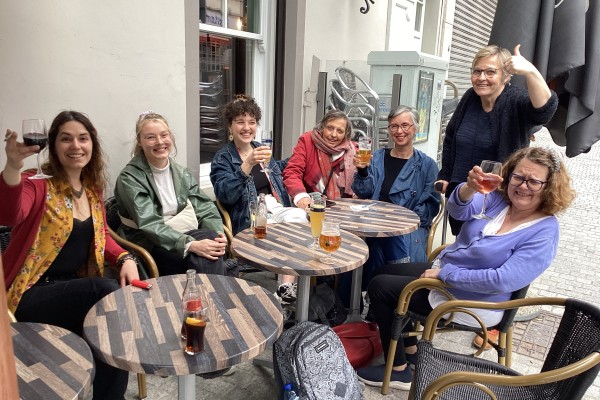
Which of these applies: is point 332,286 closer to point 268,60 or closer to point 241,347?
point 241,347

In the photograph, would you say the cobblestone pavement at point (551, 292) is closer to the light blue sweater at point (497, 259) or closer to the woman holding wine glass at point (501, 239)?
the woman holding wine glass at point (501, 239)

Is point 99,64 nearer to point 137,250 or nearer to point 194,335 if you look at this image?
point 137,250

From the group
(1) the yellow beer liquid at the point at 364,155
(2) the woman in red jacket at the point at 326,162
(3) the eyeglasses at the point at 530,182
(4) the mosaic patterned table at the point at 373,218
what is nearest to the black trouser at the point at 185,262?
(4) the mosaic patterned table at the point at 373,218

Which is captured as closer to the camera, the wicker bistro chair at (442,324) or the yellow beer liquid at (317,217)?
the wicker bistro chair at (442,324)

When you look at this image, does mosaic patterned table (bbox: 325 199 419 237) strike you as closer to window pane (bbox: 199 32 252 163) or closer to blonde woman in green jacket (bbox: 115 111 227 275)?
blonde woman in green jacket (bbox: 115 111 227 275)

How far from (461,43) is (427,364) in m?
9.38

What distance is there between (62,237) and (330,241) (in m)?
1.22

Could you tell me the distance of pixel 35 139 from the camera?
1.77 m

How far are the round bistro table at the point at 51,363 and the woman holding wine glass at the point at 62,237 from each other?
488 mm

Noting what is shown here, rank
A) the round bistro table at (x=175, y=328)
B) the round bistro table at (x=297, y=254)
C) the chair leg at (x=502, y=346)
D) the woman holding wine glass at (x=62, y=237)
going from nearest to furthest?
the round bistro table at (x=175, y=328), the woman holding wine glass at (x=62, y=237), the round bistro table at (x=297, y=254), the chair leg at (x=502, y=346)

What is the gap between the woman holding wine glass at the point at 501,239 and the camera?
6.21 feet

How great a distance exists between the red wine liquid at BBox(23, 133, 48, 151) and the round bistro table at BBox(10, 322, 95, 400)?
72 centimetres

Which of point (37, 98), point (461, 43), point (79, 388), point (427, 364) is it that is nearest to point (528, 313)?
point (427, 364)

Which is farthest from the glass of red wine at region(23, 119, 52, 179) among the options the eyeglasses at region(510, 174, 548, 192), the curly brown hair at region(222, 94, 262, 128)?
the eyeglasses at region(510, 174, 548, 192)
